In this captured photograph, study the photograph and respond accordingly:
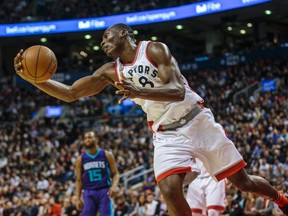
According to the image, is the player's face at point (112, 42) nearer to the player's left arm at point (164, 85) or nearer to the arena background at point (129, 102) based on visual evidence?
the player's left arm at point (164, 85)

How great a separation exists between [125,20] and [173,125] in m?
23.4

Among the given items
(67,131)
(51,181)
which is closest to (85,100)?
(67,131)

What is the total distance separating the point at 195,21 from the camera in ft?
93.0

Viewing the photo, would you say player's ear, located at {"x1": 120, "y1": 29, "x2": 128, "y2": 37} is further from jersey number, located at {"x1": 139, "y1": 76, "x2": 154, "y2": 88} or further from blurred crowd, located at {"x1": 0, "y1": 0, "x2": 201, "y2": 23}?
blurred crowd, located at {"x1": 0, "y1": 0, "x2": 201, "y2": 23}

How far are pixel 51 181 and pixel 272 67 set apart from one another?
10773 mm

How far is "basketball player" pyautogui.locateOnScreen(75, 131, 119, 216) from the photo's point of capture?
846 cm

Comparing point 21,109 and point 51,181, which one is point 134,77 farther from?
point 21,109

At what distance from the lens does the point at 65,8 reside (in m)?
30.4

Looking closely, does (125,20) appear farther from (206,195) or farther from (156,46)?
(156,46)

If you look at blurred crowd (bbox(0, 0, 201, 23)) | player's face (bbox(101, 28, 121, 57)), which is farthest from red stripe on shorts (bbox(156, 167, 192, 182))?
blurred crowd (bbox(0, 0, 201, 23))


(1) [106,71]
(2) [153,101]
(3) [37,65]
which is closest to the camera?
(2) [153,101]

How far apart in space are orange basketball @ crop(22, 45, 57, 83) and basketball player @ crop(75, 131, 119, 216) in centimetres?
333

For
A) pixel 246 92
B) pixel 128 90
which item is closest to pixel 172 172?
pixel 128 90

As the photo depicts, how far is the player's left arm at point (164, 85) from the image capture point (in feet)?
14.5
